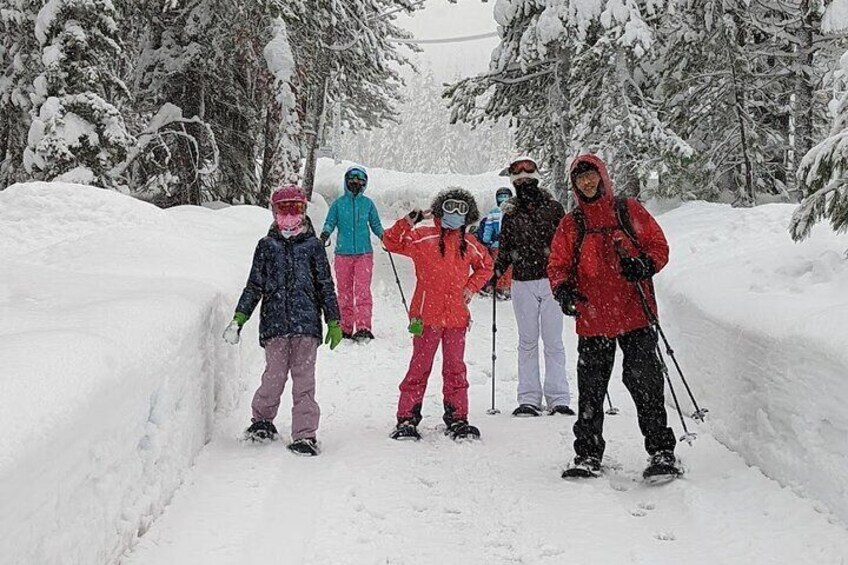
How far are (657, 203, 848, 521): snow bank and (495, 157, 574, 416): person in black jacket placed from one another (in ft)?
3.72

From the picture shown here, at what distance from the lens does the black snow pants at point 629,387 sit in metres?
5.29

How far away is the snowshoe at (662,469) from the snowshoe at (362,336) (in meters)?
5.62

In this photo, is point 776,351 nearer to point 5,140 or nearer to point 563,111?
point 563,111

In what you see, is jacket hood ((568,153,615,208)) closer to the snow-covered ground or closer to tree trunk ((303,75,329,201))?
the snow-covered ground

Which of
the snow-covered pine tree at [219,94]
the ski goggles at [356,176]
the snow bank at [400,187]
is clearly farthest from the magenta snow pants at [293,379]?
the snow bank at [400,187]

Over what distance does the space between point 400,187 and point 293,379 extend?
28.8 metres

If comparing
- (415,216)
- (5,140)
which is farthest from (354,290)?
(5,140)

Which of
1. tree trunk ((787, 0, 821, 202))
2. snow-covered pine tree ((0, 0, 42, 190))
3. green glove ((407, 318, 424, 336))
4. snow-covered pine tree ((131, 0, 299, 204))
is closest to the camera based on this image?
green glove ((407, 318, 424, 336))

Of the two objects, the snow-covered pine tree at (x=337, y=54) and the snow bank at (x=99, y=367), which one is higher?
the snow-covered pine tree at (x=337, y=54)

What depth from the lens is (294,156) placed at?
51.8 ft

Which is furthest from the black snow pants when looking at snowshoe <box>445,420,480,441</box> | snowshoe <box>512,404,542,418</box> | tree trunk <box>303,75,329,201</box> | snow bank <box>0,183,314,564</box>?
tree trunk <box>303,75,329,201</box>

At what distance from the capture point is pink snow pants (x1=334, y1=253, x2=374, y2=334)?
1052 cm

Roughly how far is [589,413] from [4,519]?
12.4 feet

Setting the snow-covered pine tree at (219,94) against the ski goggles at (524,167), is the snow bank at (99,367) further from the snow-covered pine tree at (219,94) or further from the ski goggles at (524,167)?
the snow-covered pine tree at (219,94)
